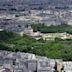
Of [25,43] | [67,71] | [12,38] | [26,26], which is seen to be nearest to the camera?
[67,71]

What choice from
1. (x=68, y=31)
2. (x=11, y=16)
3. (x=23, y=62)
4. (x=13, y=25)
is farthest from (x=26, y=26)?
(x=23, y=62)

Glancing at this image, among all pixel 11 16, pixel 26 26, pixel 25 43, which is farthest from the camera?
pixel 11 16

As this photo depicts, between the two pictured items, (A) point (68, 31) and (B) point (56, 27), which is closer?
(A) point (68, 31)

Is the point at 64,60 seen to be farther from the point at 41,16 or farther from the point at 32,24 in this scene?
the point at 41,16

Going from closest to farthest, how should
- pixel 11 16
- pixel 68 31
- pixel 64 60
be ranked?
pixel 64 60, pixel 68 31, pixel 11 16

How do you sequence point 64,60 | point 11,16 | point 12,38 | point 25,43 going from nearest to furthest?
point 64,60 → point 25,43 → point 12,38 → point 11,16

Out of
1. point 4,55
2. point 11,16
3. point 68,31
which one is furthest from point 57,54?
point 11,16

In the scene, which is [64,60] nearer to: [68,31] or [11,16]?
[68,31]

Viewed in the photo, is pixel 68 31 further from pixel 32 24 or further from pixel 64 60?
pixel 64 60

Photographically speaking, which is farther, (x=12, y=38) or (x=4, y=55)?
(x=12, y=38)
